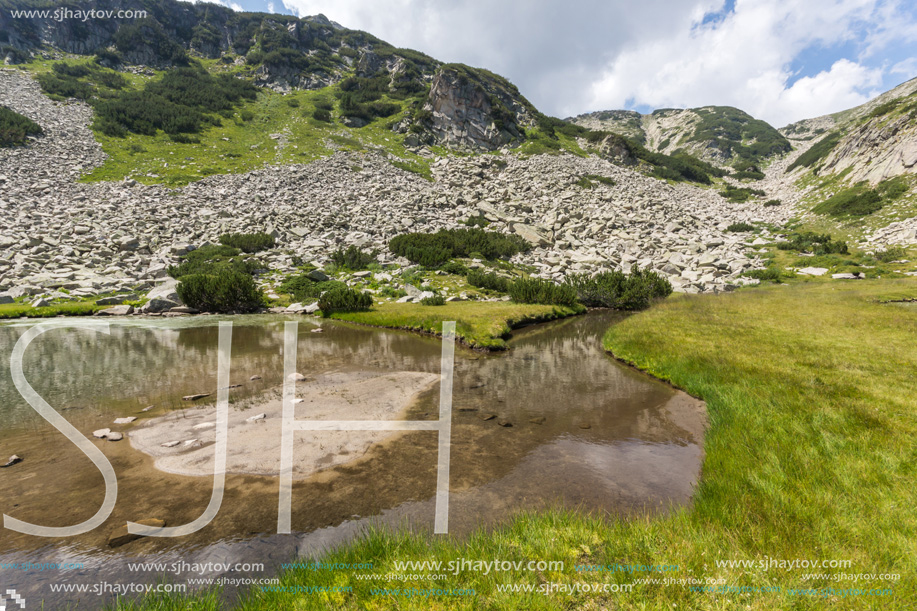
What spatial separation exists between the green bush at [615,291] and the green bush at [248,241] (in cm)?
3084

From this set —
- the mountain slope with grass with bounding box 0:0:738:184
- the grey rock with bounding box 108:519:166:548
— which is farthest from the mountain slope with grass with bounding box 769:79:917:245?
the grey rock with bounding box 108:519:166:548

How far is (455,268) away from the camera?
115ft

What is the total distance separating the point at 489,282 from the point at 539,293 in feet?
16.8

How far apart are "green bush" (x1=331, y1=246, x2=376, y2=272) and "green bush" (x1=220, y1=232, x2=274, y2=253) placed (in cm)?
716

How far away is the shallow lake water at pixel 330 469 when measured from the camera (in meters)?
5.15

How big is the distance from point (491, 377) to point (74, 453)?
11.5 m

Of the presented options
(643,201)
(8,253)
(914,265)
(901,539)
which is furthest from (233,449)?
(643,201)

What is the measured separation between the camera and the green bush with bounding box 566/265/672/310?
30.2 meters

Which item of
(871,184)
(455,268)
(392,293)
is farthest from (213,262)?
(871,184)

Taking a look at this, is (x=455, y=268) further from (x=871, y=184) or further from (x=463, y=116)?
(x=871, y=184)

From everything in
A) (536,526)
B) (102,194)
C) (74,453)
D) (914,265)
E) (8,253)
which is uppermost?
(102,194)

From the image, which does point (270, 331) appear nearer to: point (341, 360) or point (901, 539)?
point (341, 360)

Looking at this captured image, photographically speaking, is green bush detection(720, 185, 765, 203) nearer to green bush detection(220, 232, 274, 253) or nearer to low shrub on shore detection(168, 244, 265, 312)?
green bush detection(220, 232, 274, 253)

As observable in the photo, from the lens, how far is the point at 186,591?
420 centimetres
